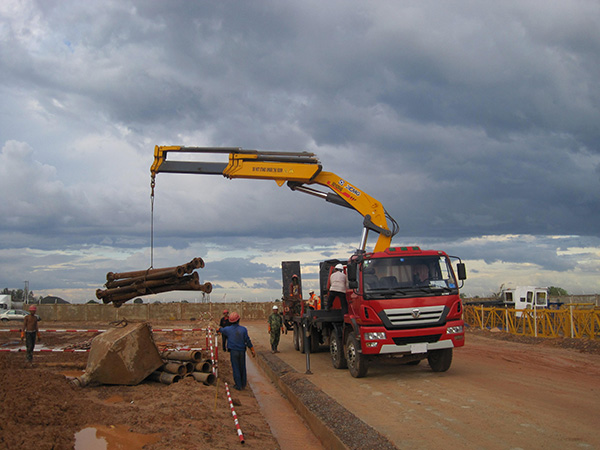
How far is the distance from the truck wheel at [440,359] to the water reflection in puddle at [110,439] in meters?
7.50

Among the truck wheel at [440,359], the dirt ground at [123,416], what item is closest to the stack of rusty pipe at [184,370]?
the dirt ground at [123,416]

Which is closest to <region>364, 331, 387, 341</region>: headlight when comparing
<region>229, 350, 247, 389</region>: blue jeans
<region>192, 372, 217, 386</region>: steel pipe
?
<region>229, 350, 247, 389</region>: blue jeans

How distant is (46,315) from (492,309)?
43.7 metres

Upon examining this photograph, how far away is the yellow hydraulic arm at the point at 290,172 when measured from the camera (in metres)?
15.1

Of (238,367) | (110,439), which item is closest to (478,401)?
(238,367)

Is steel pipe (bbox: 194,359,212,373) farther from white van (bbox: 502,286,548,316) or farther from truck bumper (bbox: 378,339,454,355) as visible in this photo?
white van (bbox: 502,286,548,316)

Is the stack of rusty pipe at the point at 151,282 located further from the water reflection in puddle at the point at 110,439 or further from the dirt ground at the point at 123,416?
the water reflection in puddle at the point at 110,439

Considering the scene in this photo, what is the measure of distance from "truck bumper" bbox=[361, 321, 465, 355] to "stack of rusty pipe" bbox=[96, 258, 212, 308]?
3649 mm

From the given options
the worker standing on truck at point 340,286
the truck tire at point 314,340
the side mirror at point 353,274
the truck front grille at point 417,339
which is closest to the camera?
the truck front grille at point 417,339

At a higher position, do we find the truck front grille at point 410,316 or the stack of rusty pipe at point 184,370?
the truck front grille at point 410,316

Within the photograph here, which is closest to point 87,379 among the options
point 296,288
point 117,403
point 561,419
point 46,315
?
point 117,403

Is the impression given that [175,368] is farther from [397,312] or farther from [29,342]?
[29,342]

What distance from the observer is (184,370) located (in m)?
11.3

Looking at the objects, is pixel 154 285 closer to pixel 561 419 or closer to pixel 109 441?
pixel 109 441
